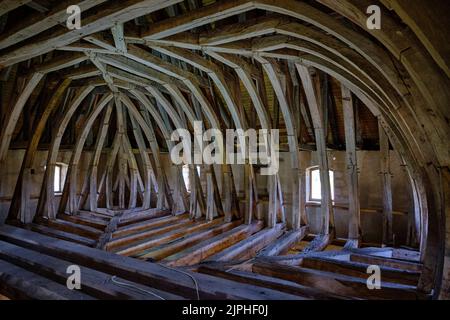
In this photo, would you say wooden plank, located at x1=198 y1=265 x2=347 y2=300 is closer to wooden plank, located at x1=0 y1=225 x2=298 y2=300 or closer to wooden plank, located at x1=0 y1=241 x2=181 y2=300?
wooden plank, located at x1=0 y1=225 x2=298 y2=300

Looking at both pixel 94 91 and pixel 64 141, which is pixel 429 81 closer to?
pixel 94 91

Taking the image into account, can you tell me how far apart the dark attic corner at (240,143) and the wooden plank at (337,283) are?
0.06ft

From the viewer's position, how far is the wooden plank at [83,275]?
2.76m

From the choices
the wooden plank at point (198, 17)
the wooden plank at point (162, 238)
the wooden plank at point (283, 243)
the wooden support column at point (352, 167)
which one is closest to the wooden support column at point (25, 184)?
the wooden plank at point (162, 238)

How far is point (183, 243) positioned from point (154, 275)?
81.8 inches

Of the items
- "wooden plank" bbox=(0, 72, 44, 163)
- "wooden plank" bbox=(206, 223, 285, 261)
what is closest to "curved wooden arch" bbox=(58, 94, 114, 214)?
"wooden plank" bbox=(0, 72, 44, 163)

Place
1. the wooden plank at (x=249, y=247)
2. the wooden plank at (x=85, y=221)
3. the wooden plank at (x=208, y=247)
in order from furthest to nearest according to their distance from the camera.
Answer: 1. the wooden plank at (x=85, y=221)
2. the wooden plank at (x=249, y=247)
3. the wooden plank at (x=208, y=247)

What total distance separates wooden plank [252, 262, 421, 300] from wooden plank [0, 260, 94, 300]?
2.23 m

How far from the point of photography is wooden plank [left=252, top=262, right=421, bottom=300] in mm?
2957

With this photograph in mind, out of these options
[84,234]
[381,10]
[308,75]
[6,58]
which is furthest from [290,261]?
[6,58]

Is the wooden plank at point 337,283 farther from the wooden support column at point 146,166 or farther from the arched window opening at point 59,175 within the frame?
the arched window opening at point 59,175

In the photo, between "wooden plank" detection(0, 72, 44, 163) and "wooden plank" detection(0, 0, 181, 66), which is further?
"wooden plank" detection(0, 72, 44, 163)

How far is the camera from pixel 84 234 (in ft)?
19.6

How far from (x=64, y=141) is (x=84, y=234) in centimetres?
487
